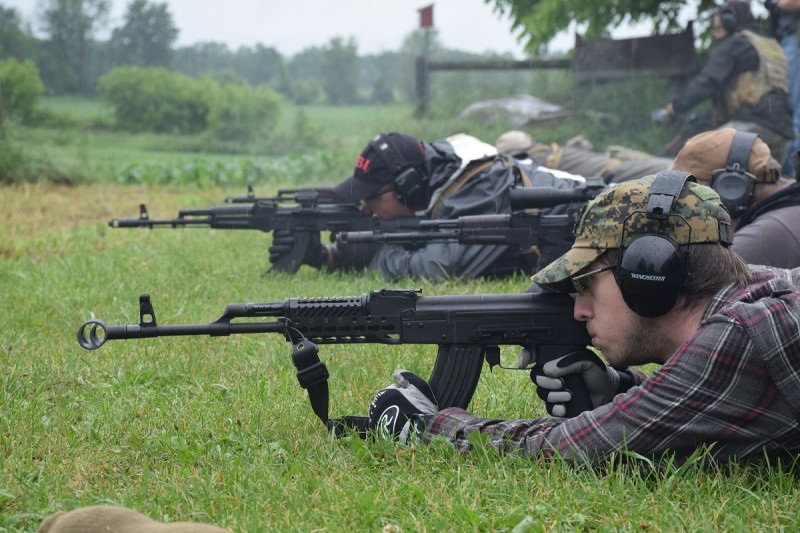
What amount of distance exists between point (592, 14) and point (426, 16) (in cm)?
606

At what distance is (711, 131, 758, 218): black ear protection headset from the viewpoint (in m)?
5.16

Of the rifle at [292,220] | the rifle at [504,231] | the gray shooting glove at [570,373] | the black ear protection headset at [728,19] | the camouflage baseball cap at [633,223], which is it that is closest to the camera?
the camouflage baseball cap at [633,223]

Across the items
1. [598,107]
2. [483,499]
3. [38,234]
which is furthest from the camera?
[598,107]

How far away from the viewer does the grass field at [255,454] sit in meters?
3.09

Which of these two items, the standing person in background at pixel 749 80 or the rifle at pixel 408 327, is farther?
the standing person in background at pixel 749 80

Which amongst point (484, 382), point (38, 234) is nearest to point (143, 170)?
point (38, 234)

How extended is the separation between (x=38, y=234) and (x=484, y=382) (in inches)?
318

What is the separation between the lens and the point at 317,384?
391 cm

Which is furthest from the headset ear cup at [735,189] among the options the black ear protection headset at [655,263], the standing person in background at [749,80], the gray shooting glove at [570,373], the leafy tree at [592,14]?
the leafy tree at [592,14]

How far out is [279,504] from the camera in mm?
3223

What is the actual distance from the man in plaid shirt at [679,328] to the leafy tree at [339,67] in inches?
1583

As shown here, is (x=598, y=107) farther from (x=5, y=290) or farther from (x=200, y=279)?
(x=5, y=290)

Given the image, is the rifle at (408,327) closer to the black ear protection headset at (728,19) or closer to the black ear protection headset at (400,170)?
the black ear protection headset at (400,170)

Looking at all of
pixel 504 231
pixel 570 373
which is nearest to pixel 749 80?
pixel 504 231
